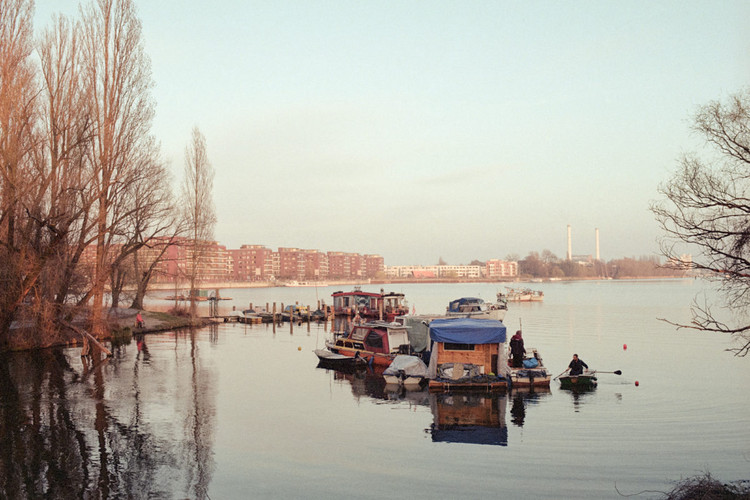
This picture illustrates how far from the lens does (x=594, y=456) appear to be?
16.8m

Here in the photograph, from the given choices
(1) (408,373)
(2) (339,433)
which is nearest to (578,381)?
→ (1) (408,373)

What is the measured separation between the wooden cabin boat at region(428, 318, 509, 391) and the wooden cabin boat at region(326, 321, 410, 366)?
6.29m

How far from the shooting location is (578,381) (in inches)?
1059

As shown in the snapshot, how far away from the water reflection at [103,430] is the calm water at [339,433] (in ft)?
A: 0.23

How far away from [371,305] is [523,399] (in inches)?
1297

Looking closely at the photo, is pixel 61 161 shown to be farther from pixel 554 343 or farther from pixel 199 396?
pixel 554 343

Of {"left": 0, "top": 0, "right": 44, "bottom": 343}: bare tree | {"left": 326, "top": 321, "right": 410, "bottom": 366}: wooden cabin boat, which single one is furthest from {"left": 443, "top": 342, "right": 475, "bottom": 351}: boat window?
{"left": 0, "top": 0, "right": 44, "bottom": 343}: bare tree

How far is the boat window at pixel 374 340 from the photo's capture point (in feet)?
113

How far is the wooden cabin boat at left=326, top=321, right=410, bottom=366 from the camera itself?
1324 inches

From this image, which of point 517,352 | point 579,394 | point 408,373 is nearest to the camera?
point 579,394

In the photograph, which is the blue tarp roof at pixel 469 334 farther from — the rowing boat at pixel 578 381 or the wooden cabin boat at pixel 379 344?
the wooden cabin boat at pixel 379 344

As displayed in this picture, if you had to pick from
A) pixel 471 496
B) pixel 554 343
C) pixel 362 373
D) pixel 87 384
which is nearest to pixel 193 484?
pixel 471 496

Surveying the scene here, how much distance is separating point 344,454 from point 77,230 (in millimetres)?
28613

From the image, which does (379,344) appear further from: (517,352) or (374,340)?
(517,352)
